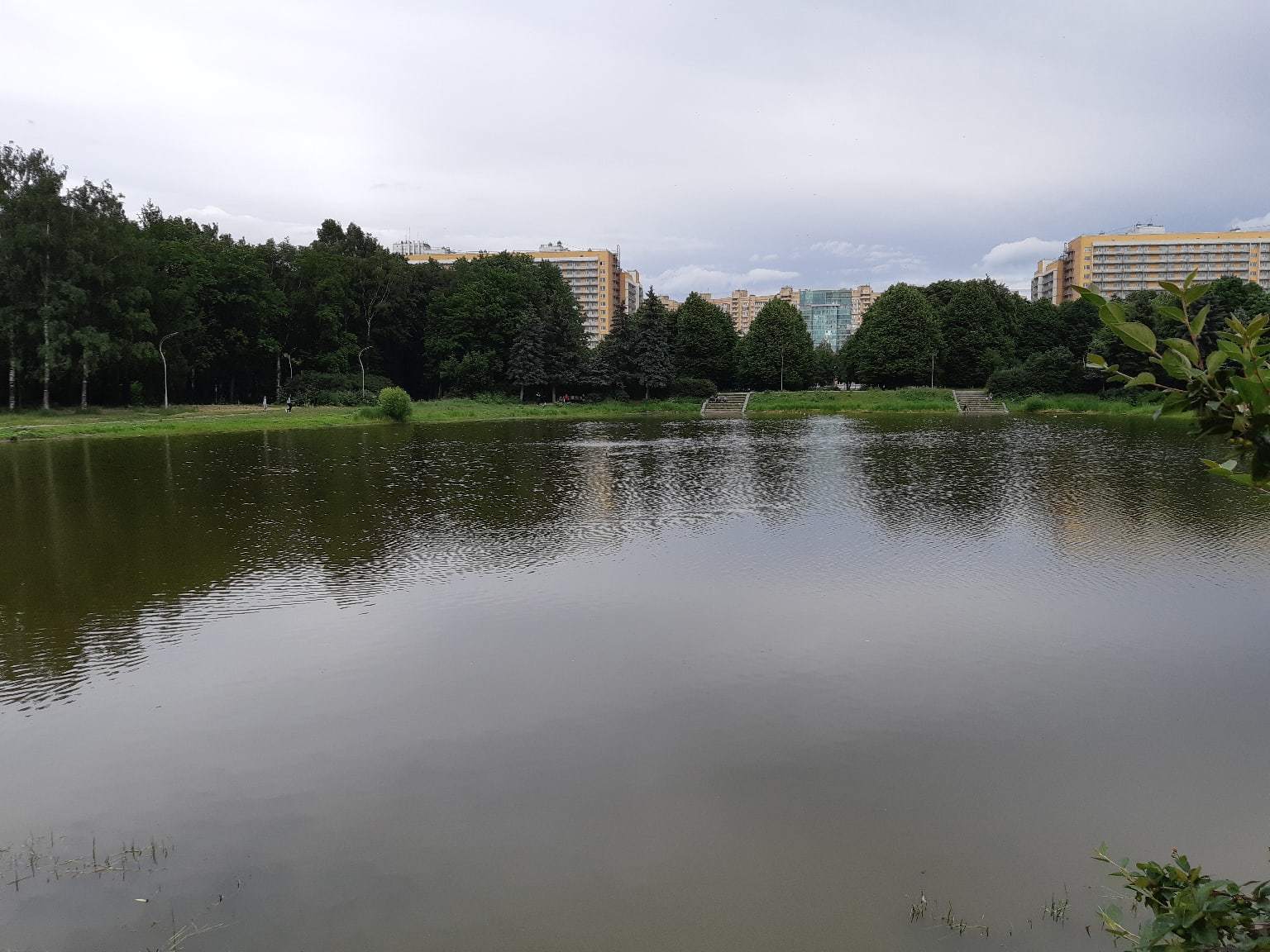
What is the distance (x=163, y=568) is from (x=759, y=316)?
194 ft

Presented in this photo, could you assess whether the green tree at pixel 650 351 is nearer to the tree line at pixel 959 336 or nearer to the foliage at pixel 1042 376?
the tree line at pixel 959 336

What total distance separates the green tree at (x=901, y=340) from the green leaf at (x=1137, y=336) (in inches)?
2474

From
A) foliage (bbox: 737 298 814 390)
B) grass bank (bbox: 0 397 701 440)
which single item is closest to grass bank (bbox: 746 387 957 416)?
grass bank (bbox: 0 397 701 440)

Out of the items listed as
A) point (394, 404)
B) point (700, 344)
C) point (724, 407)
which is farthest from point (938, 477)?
point (700, 344)

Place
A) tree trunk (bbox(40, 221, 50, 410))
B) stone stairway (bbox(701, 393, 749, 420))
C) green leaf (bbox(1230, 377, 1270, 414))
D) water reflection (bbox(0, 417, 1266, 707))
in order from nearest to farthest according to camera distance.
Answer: green leaf (bbox(1230, 377, 1270, 414)), water reflection (bbox(0, 417, 1266, 707)), tree trunk (bbox(40, 221, 50, 410)), stone stairway (bbox(701, 393, 749, 420))

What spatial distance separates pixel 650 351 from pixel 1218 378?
5403 cm

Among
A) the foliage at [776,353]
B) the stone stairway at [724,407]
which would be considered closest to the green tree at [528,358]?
the stone stairway at [724,407]

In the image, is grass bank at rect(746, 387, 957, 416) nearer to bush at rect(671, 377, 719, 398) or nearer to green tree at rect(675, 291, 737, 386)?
bush at rect(671, 377, 719, 398)

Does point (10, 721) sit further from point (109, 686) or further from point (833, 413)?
point (833, 413)

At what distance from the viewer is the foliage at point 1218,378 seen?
1.64m

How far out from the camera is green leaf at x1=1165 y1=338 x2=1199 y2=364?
1.76 metres

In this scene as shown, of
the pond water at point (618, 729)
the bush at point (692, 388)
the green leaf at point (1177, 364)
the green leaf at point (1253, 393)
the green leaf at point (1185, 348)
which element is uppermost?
the bush at point (692, 388)

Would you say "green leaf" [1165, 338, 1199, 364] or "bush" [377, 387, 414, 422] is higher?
"bush" [377, 387, 414, 422]

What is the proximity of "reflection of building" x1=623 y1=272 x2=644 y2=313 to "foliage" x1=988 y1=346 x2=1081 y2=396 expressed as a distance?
92.9m
